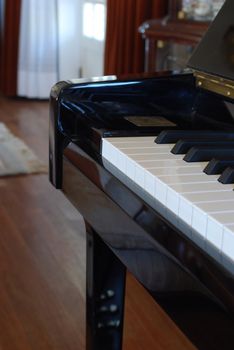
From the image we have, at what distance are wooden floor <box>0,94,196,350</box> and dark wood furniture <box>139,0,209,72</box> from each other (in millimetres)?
806

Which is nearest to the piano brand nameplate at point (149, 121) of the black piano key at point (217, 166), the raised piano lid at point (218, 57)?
the raised piano lid at point (218, 57)

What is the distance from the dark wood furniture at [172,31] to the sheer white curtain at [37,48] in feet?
7.67

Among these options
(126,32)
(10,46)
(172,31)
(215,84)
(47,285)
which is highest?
(215,84)

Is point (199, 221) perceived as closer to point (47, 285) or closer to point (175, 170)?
point (175, 170)

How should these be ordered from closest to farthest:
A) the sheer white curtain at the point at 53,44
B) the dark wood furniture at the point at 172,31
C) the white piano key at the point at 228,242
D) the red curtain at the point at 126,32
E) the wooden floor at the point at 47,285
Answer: the white piano key at the point at 228,242, the wooden floor at the point at 47,285, the dark wood furniture at the point at 172,31, the red curtain at the point at 126,32, the sheer white curtain at the point at 53,44

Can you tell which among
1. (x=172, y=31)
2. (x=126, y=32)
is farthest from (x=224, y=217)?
(x=126, y=32)

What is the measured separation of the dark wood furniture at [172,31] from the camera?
230cm

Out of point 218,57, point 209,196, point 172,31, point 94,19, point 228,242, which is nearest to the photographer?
point 228,242

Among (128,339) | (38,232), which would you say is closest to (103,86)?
(128,339)

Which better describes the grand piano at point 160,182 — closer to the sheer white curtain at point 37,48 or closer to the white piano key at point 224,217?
the white piano key at point 224,217

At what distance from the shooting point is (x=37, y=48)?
4.84 metres

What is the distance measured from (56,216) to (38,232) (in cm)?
18

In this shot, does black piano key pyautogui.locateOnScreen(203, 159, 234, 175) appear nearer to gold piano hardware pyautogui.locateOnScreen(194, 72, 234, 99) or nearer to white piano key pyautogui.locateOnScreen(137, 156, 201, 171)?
white piano key pyautogui.locateOnScreen(137, 156, 201, 171)

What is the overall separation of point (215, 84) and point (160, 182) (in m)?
0.35
